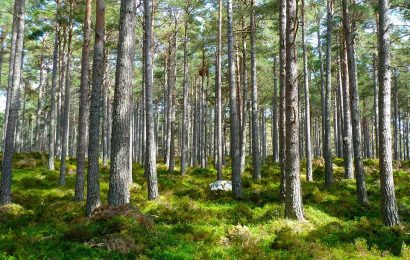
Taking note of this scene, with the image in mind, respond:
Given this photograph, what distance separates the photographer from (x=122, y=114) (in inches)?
364

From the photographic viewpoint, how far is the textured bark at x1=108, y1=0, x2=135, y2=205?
9.17 m

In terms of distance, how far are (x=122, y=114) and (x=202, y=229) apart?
375cm

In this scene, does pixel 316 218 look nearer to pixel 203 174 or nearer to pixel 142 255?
pixel 142 255

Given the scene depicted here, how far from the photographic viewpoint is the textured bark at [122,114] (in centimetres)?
917

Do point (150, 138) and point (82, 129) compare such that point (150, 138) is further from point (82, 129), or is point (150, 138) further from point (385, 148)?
point (385, 148)

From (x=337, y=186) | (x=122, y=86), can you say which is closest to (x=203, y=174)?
(x=337, y=186)

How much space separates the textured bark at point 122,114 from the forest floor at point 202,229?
1.92 feet

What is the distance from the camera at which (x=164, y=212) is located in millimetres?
11219

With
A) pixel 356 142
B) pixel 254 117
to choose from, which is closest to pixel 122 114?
pixel 356 142

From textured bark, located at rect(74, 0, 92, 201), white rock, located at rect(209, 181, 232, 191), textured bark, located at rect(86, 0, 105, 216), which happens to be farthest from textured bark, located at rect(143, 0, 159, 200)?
white rock, located at rect(209, 181, 232, 191)

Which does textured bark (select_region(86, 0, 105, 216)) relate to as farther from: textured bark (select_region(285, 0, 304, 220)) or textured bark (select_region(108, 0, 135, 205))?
textured bark (select_region(285, 0, 304, 220))

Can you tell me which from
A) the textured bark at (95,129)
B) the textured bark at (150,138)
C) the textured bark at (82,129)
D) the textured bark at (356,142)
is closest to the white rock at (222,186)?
the textured bark at (150,138)

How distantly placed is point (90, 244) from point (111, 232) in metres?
0.71

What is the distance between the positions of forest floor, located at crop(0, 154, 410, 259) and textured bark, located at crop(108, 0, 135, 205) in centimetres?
58
